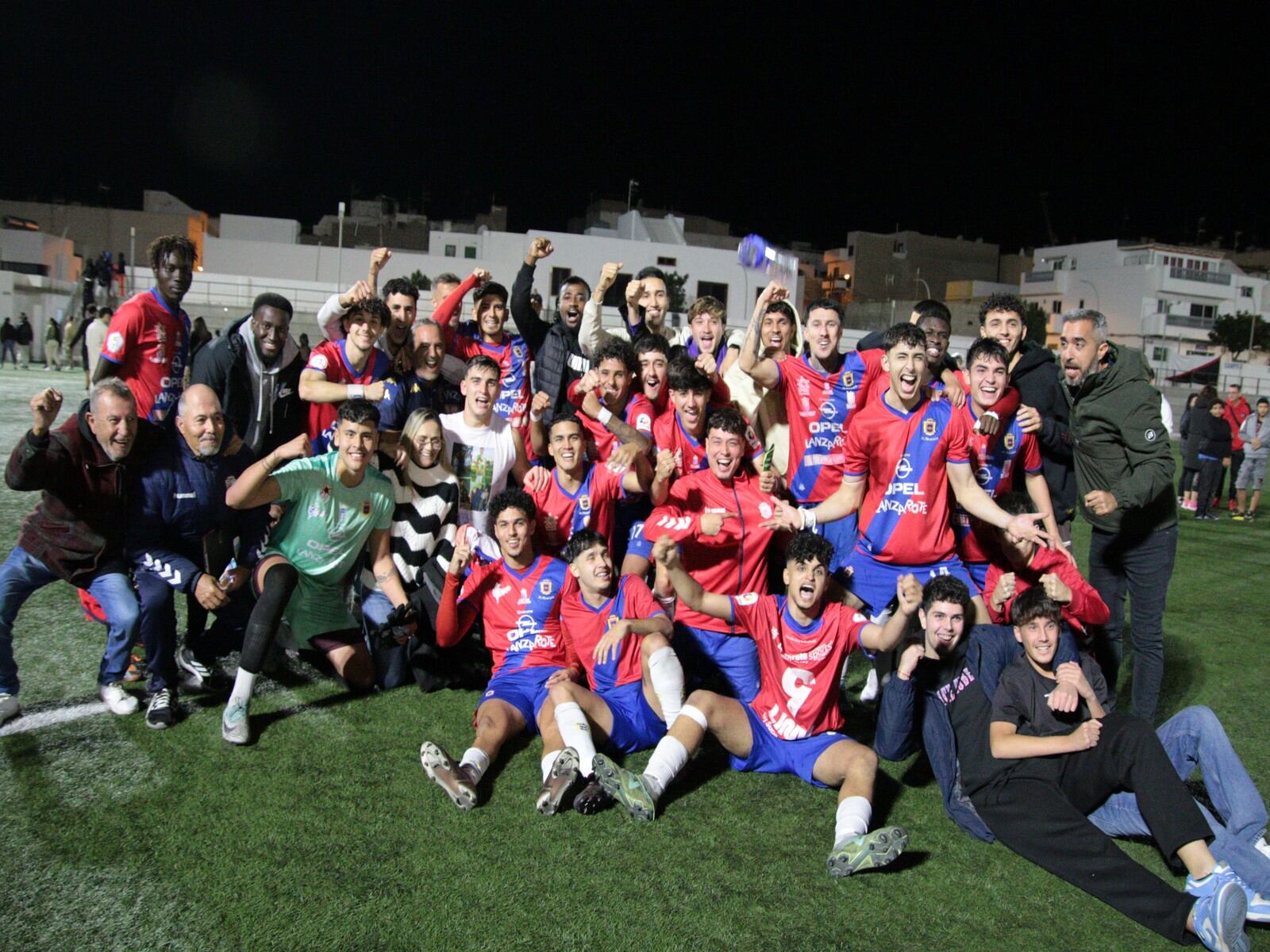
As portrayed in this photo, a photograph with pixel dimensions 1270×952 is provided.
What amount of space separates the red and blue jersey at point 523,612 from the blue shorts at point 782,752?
1053 millimetres

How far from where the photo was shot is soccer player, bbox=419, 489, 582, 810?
14.7ft

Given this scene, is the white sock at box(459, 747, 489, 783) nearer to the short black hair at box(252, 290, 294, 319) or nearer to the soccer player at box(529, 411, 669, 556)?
the soccer player at box(529, 411, 669, 556)

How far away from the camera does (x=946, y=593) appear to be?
3928 millimetres

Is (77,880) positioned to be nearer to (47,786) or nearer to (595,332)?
(47,786)

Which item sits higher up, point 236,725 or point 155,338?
point 155,338

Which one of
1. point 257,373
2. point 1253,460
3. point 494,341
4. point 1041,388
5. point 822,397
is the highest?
point 494,341

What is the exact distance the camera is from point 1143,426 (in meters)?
4.70

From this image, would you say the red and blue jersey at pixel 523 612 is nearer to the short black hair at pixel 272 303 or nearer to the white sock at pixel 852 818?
the white sock at pixel 852 818

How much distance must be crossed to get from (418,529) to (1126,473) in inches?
155

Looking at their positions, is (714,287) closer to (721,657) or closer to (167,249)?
(167,249)

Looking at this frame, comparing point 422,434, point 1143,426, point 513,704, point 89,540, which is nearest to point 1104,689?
point 1143,426

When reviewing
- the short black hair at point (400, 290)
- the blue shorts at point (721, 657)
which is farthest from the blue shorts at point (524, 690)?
the short black hair at point (400, 290)

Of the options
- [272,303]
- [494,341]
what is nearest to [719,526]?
[494,341]

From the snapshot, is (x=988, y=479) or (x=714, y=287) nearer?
(x=988, y=479)
